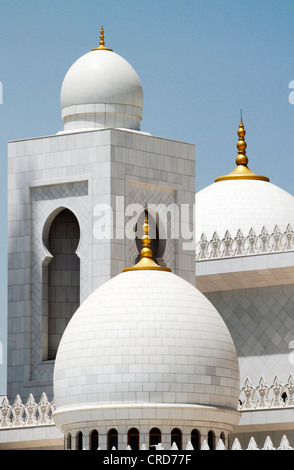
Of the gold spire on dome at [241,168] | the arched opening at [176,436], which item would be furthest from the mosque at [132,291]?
the gold spire on dome at [241,168]

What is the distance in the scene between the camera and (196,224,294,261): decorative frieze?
55969 millimetres

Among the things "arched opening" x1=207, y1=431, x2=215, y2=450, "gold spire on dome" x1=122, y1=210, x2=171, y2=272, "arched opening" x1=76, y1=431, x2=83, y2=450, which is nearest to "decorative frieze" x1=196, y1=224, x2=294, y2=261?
"gold spire on dome" x1=122, y1=210, x2=171, y2=272

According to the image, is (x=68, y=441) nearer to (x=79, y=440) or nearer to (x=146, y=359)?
(x=79, y=440)

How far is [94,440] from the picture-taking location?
4747 cm

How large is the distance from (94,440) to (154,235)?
28.3ft

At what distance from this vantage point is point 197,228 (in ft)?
194

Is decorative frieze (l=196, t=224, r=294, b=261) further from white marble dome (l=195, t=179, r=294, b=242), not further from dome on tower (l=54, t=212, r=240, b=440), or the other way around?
dome on tower (l=54, t=212, r=240, b=440)

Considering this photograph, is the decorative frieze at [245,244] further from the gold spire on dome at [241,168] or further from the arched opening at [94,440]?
the arched opening at [94,440]

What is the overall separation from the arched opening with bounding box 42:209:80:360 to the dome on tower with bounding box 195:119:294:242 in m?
4.55

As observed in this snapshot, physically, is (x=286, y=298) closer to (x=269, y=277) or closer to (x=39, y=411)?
(x=269, y=277)

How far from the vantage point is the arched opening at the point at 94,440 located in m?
47.3

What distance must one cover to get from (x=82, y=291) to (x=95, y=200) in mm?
2370
